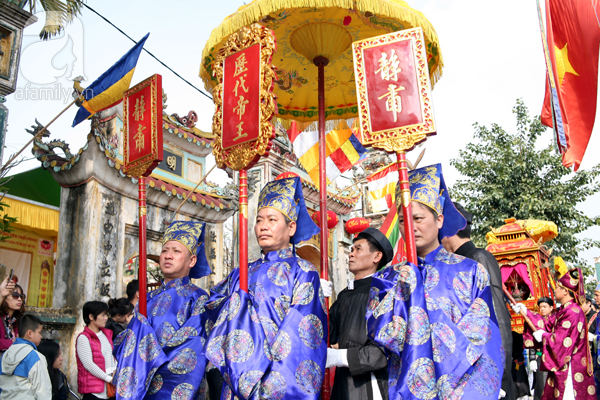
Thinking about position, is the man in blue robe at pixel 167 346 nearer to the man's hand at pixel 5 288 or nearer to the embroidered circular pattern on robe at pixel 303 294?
the embroidered circular pattern on robe at pixel 303 294

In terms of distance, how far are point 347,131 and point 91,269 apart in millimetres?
4473

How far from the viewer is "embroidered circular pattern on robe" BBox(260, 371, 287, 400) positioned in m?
2.41

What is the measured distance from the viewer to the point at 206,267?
4.00m

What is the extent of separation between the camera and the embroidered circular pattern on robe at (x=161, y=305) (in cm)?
349

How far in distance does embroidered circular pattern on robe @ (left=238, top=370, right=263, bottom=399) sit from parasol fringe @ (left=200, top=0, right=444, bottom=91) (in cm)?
221

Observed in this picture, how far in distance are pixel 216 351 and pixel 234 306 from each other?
0.26 m

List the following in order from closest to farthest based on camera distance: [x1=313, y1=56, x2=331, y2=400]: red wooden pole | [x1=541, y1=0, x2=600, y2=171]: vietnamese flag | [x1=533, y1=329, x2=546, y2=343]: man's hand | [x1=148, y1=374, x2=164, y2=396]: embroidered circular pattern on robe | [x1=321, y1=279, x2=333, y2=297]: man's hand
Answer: [x1=321, y1=279, x2=333, y2=297]: man's hand
[x1=148, y1=374, x2=164, y2=396]: embroidered circular pattern on robe
[x1=313, y1=56, x2=331, y2=400]: red wooden pole
[x1=541, y1=0, x2=600, y2=171]: vietnamese flag
[x1=533, y1=329, x2=546, y2=343]: man's hand

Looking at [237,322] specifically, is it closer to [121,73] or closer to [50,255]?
[121,73]

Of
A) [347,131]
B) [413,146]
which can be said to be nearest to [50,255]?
[347,131]

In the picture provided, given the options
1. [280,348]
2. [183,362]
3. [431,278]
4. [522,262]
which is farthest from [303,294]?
[522,262]

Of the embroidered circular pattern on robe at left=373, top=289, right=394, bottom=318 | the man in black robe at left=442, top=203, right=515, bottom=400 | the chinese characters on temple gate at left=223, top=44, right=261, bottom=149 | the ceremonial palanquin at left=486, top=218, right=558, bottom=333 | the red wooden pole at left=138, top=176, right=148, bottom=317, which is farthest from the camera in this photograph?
the ceremonial palanquin at left=486, top=218, right=558, bottom=333

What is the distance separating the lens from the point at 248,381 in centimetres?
243

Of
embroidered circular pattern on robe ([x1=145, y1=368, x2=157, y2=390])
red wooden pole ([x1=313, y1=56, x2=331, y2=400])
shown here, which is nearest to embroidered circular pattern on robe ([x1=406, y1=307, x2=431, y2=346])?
red wooden pole ([x1=313, y1=56, x2=331, y2=400])

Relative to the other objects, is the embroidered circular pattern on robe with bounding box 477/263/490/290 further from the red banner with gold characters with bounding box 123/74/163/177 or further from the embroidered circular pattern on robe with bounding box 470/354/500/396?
the red banner with gold characters with bounding box 123/74/163/177
